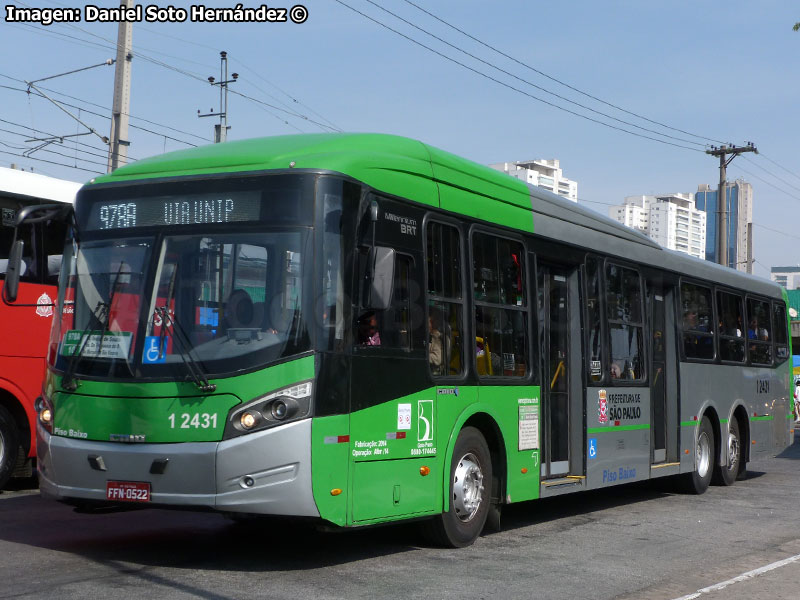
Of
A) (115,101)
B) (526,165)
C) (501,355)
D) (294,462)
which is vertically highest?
(526,165)

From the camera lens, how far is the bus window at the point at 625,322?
12125 millimetres

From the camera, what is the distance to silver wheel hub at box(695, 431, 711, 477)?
1455 centimetres

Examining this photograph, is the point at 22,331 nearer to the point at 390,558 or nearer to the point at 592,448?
the point at 390,558

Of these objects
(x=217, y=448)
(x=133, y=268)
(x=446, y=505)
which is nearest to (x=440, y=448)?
(x=446, y=505)

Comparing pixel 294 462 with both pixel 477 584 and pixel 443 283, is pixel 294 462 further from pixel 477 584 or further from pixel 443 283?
pixel 443 283

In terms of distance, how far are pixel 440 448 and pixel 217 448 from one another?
2036 mm

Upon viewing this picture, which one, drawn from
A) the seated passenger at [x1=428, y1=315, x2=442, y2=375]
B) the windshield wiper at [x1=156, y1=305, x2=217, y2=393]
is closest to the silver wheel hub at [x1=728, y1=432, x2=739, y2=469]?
the seated passenger at [x1=428, y1=315, x2=442, y2=375]

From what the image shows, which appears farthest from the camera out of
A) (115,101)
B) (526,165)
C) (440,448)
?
(526,165)

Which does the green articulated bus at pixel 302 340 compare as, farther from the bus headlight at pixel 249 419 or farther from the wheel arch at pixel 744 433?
the wheel arch at pixel 744 433

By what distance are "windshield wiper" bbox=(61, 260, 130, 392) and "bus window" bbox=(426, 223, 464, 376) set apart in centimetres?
243

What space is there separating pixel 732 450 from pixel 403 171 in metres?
9.37

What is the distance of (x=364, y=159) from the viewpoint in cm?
798

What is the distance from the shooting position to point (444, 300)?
28.9 ft

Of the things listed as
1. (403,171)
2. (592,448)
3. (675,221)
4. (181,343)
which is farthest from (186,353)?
(675,221)
